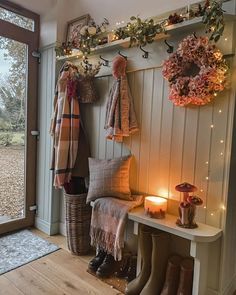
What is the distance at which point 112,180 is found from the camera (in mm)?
2018

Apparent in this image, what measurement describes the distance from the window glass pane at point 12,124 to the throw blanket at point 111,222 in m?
1.19

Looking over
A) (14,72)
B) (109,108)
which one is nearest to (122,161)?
(109,108)

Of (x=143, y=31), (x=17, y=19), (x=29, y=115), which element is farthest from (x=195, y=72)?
(x=17, y=19)

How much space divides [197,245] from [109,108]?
1209 mm

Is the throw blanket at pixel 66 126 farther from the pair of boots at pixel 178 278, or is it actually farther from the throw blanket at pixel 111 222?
the pair of boots at pixel 178 278

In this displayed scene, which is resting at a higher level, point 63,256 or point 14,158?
point 14,158

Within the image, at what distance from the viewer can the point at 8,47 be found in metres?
2.61

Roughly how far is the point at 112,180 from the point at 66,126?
710 mm

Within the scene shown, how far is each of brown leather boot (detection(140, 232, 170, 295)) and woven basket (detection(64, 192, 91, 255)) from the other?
79cm

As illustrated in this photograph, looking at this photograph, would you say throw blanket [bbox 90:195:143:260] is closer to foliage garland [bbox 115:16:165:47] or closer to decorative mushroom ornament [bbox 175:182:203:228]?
decorative mushroom ornament [bbox 175:182:203:228]

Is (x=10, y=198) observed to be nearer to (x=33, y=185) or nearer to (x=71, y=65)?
(x=33, y=185)

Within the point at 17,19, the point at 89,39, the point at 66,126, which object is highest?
the point at 17,19

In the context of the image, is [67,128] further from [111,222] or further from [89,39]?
[111,222]

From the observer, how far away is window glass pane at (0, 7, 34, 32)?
2518 mm
